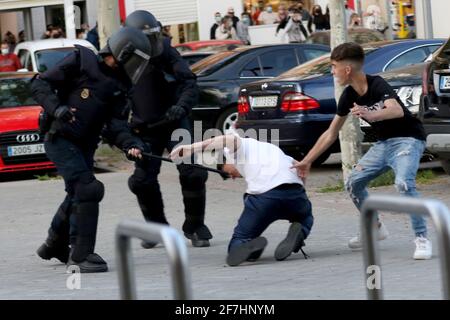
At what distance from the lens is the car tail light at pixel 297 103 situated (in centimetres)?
1443

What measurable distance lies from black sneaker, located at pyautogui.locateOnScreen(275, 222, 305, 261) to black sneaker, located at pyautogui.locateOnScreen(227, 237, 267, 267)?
170 millimetres

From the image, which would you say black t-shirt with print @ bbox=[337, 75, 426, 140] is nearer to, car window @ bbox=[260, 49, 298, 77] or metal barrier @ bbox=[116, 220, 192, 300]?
metal barrier @ bbox=[116, 220, 192, 300]

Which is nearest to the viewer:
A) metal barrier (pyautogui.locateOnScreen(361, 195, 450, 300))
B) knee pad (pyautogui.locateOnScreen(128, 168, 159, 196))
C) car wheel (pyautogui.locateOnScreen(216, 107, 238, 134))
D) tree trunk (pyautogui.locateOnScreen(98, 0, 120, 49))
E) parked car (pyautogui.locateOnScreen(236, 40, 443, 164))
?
metal barrier (pyautogui.locateOnScreen(361, 195, 450, 300))

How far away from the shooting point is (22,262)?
9805mm

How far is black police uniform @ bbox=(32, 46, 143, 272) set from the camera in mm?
8773

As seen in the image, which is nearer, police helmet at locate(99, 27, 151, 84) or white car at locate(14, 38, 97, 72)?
police helmet at locate(99, 27, 151, 84)

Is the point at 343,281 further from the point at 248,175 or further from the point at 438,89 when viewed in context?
the point at 438,89

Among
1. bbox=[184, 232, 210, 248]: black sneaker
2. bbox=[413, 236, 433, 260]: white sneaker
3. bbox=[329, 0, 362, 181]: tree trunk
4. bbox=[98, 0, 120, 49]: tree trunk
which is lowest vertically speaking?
bbox=[184, 232, 210, 248]: black sneaker

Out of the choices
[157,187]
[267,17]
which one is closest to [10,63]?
[267,17]

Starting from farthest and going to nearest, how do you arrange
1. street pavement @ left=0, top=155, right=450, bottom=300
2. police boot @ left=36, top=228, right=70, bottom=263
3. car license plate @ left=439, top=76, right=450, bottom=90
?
car license plate @ left=439, top=76, right=450, bottom=90, police boot @ left=36, top=228, right=70, bottom=263, street pavement @ left=0, top=155, right=450, bottom=300

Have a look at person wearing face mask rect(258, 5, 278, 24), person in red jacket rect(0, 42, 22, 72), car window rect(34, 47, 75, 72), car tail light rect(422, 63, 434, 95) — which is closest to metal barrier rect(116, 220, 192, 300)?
car tail light rect(422, 63, 434, 95)

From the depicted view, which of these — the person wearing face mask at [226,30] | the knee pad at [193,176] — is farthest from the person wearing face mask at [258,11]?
the knee pad at [193,176]

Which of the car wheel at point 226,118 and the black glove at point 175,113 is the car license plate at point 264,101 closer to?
the car wheel at point 226,118
